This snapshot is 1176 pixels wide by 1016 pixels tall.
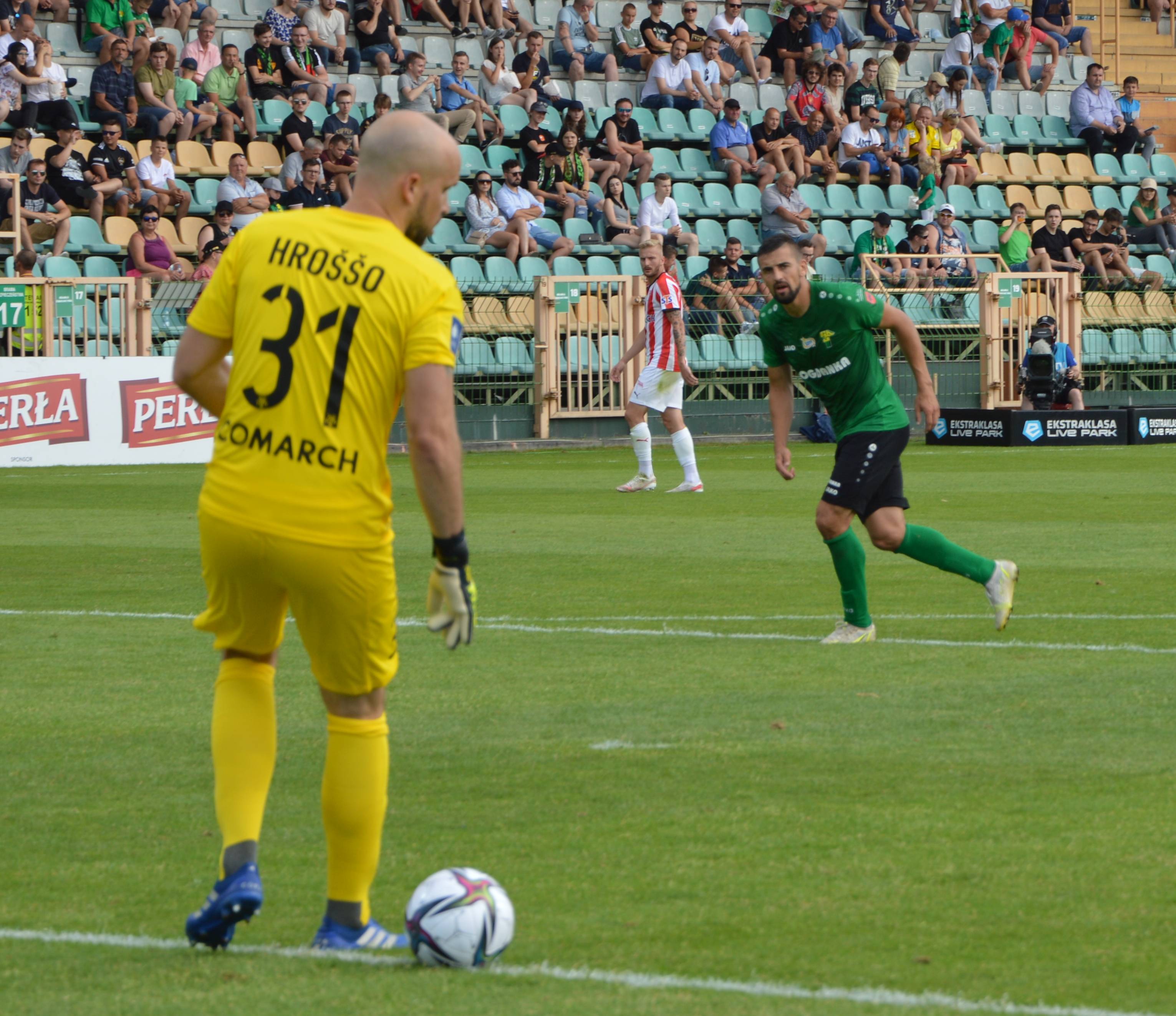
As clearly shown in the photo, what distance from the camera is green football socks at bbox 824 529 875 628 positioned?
9.05 metres

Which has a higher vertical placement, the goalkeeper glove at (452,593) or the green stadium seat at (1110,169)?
the green stadium seat at (1110,169)

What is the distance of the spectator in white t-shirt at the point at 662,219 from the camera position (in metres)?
27.9

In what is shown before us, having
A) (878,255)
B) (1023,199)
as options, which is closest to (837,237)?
(878,255)

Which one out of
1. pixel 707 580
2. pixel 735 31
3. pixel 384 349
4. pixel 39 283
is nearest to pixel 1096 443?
pixel 735 31

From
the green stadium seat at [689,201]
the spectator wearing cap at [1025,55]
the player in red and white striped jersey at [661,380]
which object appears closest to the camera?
the player in red and white striped jersey at [661,380]

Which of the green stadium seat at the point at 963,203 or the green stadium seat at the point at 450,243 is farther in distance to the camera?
the green stadium seat at the point at 963,203

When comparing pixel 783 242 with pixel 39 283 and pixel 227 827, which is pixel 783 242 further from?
pixel 39 283

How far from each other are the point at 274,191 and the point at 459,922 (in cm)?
2178

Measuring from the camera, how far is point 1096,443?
2595cm

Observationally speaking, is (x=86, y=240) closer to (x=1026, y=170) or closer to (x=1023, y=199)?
(x=1023, y=199)

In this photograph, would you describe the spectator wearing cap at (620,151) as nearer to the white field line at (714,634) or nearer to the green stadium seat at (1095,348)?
the green stadium seat at (1095,348)

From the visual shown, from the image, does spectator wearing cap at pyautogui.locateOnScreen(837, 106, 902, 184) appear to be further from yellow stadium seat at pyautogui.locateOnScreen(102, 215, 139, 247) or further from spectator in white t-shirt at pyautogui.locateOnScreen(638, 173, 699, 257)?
yellow stadium seat at pyautogui.locateOnScreen(102, 215, 139, 247)

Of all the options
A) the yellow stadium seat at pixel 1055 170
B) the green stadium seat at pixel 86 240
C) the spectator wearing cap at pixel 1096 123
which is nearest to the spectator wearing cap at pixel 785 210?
the yellow stadium seat at pixel 1055 170

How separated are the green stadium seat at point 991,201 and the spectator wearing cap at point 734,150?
13.5 ft
